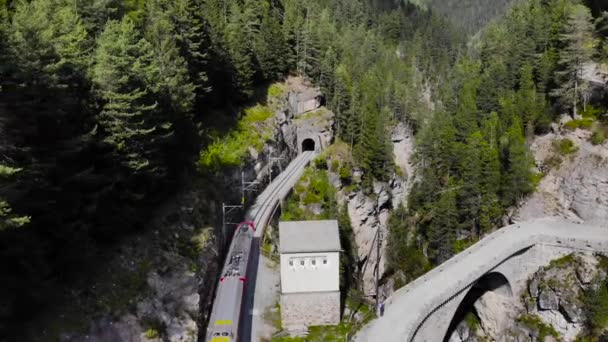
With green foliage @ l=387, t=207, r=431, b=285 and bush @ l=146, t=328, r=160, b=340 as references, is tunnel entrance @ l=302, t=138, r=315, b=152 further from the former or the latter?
bush @ l=146, t=328, r=160, b=340

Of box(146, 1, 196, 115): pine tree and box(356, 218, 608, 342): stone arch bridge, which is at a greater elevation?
box(146, 1, 196, 115): pine tree

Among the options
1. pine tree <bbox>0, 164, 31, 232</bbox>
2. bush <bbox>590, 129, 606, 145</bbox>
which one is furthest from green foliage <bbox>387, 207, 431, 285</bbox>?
pine tree <bbox>0, 164, 31, 232</bbox>

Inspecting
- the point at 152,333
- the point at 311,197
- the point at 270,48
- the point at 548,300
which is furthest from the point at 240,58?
the point at 548,300

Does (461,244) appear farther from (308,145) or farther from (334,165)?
(308,145)

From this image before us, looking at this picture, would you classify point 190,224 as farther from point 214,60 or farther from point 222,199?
point 214,60

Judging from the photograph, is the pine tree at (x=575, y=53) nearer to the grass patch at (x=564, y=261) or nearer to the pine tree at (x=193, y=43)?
the grass patch at (x=564, y=261)

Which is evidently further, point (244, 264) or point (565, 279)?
point (565, 279)

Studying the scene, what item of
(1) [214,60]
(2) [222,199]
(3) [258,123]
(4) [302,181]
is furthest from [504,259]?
(1) [214,60]
